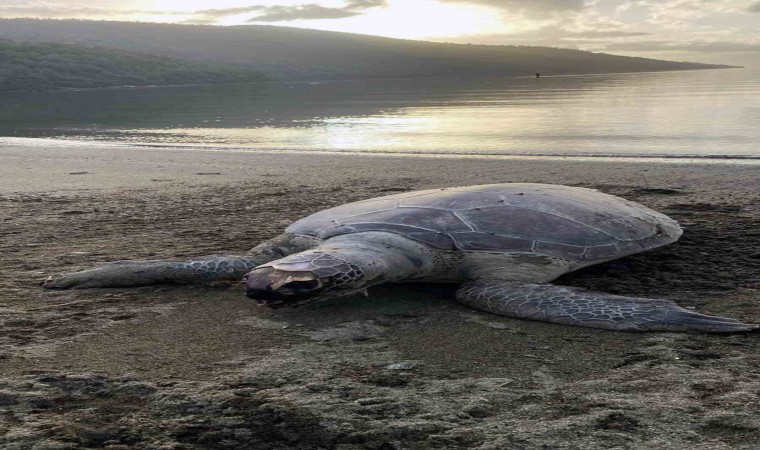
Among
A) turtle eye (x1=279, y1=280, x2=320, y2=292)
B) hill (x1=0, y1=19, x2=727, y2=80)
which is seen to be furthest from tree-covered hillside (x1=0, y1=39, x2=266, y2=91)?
turtle eye (x1=279, y1=280, x2=320, y2=292)

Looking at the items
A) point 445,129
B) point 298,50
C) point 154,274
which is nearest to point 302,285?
point 154,274

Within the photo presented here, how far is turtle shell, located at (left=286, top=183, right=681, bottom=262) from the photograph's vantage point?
475cm

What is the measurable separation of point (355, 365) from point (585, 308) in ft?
4.51

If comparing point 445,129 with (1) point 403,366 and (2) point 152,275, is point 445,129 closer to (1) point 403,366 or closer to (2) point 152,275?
(2) point 152,275

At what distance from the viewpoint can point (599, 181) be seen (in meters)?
9.44

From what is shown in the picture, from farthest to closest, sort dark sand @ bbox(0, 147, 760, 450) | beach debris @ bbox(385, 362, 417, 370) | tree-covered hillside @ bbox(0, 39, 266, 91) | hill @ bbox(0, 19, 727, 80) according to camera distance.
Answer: hill @ bbox(0, 19, 727, 80), tree-covered hillside @ bbox(0, 39, 266, 91), beach debris @ bbox(385, 362, 417, 370), dark sand @ bbox(0, 147, 760, 450)

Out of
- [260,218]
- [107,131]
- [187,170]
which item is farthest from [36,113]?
[260,218]

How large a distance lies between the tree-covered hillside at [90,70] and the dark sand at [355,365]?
61.1 meters

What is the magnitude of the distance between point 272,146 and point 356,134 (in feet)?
10.0

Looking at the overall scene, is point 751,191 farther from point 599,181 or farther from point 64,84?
point 64,84

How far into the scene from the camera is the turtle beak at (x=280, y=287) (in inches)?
153

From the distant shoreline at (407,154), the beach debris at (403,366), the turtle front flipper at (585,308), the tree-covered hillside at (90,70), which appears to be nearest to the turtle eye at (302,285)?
the beach debris at (403,366)

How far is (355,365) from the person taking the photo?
3.42 metres

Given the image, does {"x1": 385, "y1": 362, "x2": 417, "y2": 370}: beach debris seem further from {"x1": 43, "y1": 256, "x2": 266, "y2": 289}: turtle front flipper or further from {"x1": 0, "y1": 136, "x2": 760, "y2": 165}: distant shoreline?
{"x1": 0, "y1": 136, "x2": 760, "y2": 165}: distant shoreline
